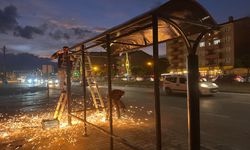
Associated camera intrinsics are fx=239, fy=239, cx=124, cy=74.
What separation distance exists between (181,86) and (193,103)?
17.8 meters

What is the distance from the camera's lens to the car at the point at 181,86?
63.9 ft

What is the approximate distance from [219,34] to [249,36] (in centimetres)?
7789

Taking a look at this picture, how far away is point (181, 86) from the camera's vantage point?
68.0ft

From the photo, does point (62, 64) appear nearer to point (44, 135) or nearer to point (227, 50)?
point (44, 135)

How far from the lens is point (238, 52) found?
73.0 metres

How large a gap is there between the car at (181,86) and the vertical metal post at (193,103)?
16.8 meters

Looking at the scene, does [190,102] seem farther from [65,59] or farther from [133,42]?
[65,59]

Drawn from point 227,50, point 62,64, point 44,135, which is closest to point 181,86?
point 62,64

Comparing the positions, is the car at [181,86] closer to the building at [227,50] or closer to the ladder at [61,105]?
the ladder at [61,105]

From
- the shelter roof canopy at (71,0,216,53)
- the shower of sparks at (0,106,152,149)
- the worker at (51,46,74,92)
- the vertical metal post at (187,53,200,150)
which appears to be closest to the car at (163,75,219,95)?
the shower of sparks at (0,106,152,149)

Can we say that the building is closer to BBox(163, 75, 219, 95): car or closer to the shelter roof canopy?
BBox(163, 75, 219, 95): car

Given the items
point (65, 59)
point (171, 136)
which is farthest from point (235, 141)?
point (65, 59)

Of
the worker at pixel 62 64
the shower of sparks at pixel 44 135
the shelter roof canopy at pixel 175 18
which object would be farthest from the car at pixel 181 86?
the shelter roof canopy at pixel 175 18

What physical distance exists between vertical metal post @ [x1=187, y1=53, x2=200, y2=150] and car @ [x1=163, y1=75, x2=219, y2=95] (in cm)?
1676
